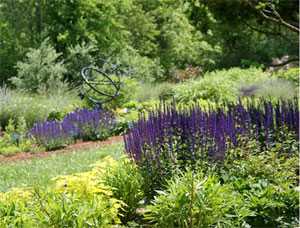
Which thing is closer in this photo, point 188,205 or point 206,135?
point 188,205

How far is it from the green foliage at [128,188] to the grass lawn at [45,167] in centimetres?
175

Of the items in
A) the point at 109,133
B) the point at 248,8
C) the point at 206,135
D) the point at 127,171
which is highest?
the point at 248,8

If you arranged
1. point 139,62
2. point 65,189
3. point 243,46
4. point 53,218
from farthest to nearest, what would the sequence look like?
1. point 243,46
2. point 139,62
3. point 65,189
4. point 53,218

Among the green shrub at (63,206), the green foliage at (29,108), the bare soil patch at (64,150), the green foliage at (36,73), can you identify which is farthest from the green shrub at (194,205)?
the green foliage at (36,73)

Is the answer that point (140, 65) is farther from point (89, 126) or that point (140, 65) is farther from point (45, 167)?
point (45, 167)

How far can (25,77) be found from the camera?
731 inches

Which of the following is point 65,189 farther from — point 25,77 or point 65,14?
point 65,14

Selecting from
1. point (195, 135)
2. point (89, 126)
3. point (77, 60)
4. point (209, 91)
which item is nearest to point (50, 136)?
point (89, 126)

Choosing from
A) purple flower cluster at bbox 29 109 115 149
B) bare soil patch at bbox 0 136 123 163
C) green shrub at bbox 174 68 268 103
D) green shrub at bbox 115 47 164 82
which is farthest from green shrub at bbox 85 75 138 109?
green shrub at bbox 115 47 164 82

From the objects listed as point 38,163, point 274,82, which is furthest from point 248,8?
point 38,163

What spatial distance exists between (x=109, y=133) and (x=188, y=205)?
25.1ft

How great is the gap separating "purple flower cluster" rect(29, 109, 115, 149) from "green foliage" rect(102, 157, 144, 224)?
5875mm

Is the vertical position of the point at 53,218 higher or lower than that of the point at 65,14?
lower

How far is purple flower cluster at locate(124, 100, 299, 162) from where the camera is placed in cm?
459
